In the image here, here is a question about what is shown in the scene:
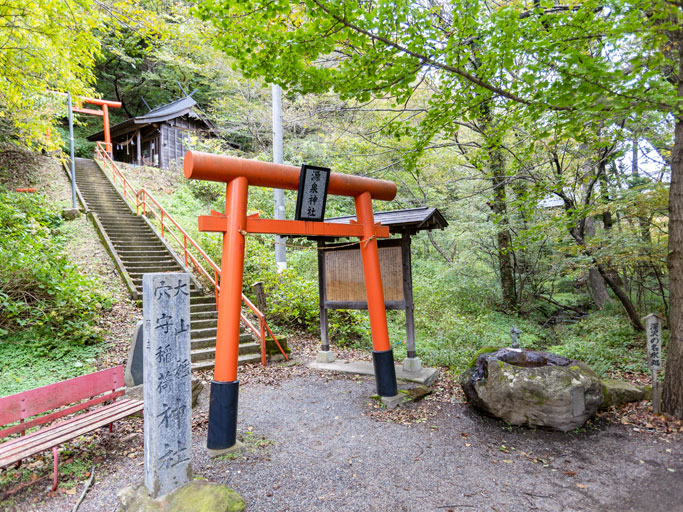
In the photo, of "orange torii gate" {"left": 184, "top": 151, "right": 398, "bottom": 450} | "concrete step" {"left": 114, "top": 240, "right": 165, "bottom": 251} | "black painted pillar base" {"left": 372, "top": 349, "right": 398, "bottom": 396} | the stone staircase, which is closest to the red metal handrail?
the stone staircase

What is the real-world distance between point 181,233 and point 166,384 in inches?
414

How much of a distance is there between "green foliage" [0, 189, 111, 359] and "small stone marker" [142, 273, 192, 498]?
4.17m

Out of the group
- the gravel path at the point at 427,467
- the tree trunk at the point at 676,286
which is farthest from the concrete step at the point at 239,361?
the tree trunk at the point at 676,286

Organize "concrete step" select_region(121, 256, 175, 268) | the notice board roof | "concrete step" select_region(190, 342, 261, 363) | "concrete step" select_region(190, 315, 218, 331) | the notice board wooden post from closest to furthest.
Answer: the notice board roof, the notice board wooden post, "concrete step" select_region(190, 342, 261, 363), "concrete step" select_region(190, 315, 218, 331), "concrete step" select_region(121, 256, 175, 268)

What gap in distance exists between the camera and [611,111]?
4023mm

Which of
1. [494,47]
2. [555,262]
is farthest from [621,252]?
[494,47]

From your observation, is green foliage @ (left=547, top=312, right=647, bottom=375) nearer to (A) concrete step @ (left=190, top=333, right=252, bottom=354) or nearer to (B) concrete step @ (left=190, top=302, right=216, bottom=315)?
(A) concrete step @ (left=190, top=333, right=252, bottom=354)

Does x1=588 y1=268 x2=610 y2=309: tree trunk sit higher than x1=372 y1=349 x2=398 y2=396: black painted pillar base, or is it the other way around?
x1=588 y1=268 x2=610 y2=309: tree trunk

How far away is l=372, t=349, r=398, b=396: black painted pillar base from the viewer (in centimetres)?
575

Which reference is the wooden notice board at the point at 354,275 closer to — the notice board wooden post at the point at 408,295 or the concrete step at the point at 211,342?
the notice board wooden post at the point at 408,295

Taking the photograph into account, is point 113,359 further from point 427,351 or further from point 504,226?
point 504,226

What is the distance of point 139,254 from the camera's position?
10797 millimetres

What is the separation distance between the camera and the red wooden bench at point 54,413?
354 cm

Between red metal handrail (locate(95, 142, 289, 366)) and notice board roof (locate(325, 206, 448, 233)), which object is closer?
Answer: notice board roof (locate(325, 206, 448, 233))
